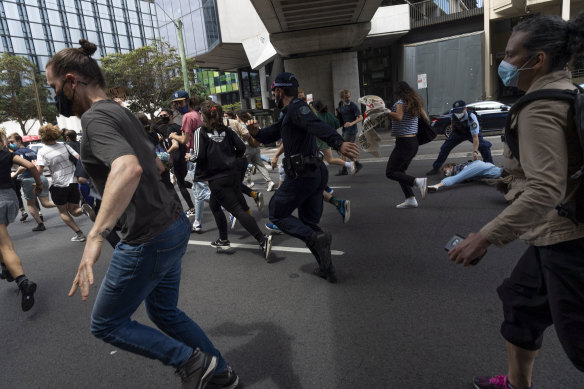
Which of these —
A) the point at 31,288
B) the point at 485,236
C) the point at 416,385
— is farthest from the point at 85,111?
the point at 31,288

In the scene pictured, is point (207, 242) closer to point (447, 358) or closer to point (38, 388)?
point (38, 388)

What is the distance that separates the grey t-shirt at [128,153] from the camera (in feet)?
5.29

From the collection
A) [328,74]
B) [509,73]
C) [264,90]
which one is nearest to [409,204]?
[509,73]

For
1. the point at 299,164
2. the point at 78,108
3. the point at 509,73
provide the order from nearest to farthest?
1. the point at 509,73
2. the point at 78,108
3. the point at 299,164

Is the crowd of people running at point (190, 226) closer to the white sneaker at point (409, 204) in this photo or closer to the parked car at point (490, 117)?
the white sneaker at point (409, 204)

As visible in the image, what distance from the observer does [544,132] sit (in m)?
1.38

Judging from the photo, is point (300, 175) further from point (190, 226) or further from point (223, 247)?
point (223, 247)

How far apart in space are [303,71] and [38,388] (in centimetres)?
1917

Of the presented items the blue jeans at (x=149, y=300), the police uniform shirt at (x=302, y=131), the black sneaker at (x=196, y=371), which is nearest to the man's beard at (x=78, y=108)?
the blue jeans at (x=149, y=300)

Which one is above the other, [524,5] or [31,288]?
[524,5]

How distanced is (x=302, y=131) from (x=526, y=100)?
7.26 ft

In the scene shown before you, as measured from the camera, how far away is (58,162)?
561 centimetres

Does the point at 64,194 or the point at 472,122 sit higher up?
the point at 472,122

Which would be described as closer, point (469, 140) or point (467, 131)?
point (467, 131)
